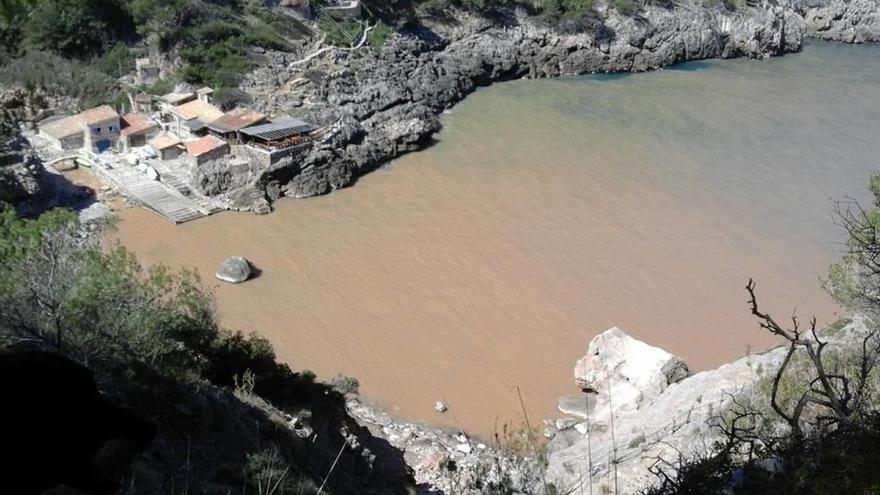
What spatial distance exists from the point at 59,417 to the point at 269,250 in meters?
16.9

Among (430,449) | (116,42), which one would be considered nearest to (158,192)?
(116,42)

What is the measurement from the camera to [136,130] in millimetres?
25078

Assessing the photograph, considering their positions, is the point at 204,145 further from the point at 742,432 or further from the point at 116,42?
the point at 742,432

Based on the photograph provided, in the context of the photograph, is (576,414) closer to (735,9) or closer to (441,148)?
(441,148)

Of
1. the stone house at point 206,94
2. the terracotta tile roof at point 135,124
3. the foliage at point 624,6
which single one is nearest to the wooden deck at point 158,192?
the terracotta tile roof at point 135,124

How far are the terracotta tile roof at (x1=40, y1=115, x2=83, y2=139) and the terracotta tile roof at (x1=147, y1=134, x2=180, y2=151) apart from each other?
2.66 metres

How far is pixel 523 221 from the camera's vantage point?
22.9 m

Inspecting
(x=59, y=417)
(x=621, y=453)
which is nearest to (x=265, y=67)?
(x=621, y=453)

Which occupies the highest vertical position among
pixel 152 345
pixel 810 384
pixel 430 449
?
pixel 810 384

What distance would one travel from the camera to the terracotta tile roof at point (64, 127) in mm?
24734

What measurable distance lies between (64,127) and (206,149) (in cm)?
583

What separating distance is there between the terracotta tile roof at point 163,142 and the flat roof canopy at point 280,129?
8.52ft

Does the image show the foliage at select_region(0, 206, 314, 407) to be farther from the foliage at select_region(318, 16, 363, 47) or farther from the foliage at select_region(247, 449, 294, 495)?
the foliage at select_region(318, 16, 363, 47)

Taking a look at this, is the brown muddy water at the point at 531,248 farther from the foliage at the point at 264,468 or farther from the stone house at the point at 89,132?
the foliage at the point at 264,468
